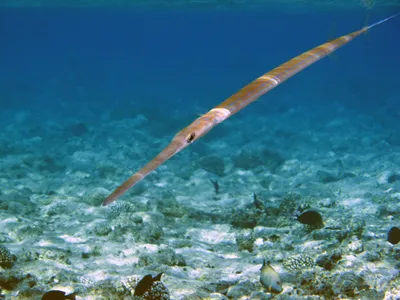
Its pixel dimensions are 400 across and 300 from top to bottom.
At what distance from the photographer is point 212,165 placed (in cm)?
1488

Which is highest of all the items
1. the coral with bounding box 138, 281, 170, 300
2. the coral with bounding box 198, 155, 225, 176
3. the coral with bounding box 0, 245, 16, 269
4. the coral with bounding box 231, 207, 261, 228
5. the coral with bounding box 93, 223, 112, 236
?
the coral with bounding box 198, 155, 225, 176

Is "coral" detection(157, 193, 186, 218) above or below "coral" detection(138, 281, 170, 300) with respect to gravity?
above

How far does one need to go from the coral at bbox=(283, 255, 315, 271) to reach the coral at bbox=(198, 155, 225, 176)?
905cm

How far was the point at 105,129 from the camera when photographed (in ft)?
73.4

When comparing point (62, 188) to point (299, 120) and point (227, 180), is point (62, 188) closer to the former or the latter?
point (227, 180)

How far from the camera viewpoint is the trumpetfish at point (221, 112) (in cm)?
178

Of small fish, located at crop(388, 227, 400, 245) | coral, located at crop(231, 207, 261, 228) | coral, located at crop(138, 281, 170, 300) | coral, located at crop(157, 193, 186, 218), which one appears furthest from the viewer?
coral, located at crop(157, 193, 186, 218)

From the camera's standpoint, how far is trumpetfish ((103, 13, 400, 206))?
1782 mm

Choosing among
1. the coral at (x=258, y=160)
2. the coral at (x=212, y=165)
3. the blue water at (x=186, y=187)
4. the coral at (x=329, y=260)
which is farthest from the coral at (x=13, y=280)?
the coral at (x=258, y=160)

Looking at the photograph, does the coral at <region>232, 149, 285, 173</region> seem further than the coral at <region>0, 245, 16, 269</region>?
Yes

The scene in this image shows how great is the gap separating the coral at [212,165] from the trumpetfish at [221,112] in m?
10.6

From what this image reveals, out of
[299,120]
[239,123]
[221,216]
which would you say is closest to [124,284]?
[221,216]

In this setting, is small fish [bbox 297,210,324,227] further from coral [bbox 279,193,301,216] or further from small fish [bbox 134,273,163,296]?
small fish [bbox 134,273,163,296]

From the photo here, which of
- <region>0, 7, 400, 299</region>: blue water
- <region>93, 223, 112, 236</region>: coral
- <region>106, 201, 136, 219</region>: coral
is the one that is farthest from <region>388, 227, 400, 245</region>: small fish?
<region>106, 201, 136, 219</region>: coral
